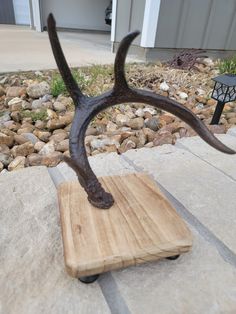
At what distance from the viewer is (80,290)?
32.4 inches

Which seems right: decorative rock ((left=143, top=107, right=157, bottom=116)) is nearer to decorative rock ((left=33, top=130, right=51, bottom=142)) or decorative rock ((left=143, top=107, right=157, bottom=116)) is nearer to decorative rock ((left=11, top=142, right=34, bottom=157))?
decorative rock ((left=33, top=130, right=51, bottom=142))

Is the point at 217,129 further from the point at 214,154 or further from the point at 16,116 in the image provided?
the point at 16,116

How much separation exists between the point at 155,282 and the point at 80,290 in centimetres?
23

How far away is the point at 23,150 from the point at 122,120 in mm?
865

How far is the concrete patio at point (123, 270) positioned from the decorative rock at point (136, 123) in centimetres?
87

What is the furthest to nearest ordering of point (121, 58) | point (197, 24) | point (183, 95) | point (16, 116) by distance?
point (197, 24) < point (183, 95) < point (16, 116) < point (121, 58)

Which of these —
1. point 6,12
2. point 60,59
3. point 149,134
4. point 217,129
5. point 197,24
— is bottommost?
point 6,12

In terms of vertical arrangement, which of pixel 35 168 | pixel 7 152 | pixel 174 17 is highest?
pixel 174 17

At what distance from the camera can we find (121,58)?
811 mm

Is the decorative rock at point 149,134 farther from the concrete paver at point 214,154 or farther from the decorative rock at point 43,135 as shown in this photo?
the decorative rock at point 43,135

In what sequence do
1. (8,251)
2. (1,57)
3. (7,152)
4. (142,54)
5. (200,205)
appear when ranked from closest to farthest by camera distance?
(8,251)
(200,205)
(7,152)
(1,57)
(142,54)

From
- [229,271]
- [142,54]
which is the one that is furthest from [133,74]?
[229,271]

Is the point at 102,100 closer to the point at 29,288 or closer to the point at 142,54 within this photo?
the point at 29,288

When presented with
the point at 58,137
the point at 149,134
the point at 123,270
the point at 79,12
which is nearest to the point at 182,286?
the point at 123,270
